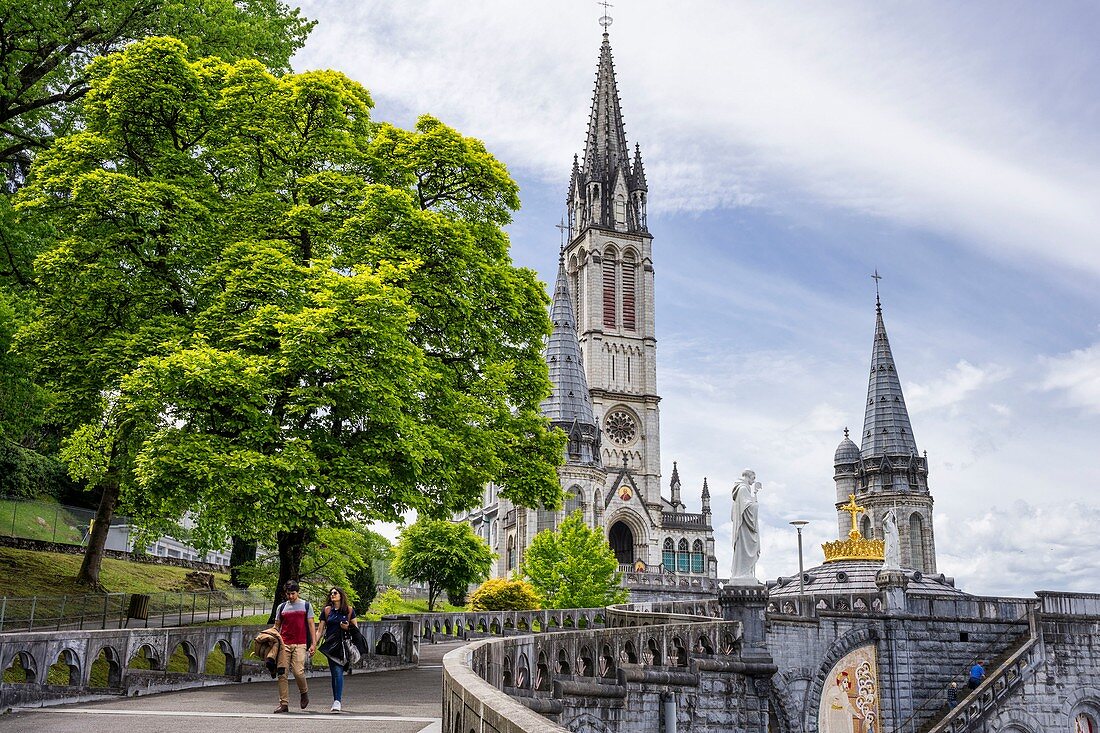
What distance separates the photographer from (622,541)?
86.9m

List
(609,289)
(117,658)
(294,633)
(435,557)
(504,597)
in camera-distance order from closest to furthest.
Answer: (294,633) → (117,658) → (504,597) → (435,557) → (609,289)

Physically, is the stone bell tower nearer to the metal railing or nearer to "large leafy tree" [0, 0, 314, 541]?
the metal railing

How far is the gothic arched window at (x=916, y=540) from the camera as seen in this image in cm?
8581

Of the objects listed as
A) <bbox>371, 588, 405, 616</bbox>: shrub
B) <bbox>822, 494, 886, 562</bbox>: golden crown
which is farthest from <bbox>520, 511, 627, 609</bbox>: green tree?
<bbox>822, 494, 886, 562</bbox>: golden crown

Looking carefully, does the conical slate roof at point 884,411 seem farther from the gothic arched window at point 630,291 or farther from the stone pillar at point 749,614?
the stone pillar at point 749,614

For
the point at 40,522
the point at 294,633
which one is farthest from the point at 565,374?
the point at 294,633

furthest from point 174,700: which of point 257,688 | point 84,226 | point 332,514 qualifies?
point 84,226

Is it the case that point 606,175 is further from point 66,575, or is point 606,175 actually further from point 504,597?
point 66,575

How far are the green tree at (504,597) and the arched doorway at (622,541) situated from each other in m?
35.7

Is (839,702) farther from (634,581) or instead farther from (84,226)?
(634,581)

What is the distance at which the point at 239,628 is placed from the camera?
1803cm

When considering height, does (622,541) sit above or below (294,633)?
above

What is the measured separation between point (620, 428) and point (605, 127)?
37457 mm

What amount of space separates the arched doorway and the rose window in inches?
504
